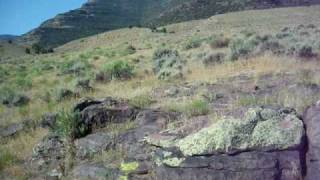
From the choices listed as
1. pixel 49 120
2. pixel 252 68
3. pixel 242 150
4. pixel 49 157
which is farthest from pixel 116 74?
pixel 242 150

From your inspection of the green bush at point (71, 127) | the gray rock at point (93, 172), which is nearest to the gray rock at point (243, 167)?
the gray rock at point (93, 172)

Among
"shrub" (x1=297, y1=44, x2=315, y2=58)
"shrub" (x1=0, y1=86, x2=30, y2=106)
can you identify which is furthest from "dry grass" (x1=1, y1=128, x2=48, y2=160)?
"shrub" (x1=297, y1=44, x2=315, y2=58)

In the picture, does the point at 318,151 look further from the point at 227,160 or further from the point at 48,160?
the point at 48,160

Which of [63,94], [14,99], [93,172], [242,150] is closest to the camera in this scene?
[242,150]

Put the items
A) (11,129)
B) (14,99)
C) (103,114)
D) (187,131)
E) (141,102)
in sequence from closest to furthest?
(187,131) → (103,114) → (141,102) → (11,129) → (14,99)

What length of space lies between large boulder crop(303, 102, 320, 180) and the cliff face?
74.0m

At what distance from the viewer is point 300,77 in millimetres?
12102

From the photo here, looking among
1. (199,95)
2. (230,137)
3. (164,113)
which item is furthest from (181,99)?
(230,137)

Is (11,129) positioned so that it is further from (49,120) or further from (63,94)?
(63,94)

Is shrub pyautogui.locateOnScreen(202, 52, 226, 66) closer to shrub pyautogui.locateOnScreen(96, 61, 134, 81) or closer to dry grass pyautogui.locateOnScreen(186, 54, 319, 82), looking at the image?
dry grass pyautogui.locateOnScreen(186, 54, 319, 82)

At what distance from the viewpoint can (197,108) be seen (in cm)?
932

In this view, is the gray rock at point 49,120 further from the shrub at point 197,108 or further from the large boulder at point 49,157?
the shrub at point 197,108

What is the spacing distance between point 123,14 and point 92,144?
131391 millimetres

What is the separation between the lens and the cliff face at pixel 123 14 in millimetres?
86625
